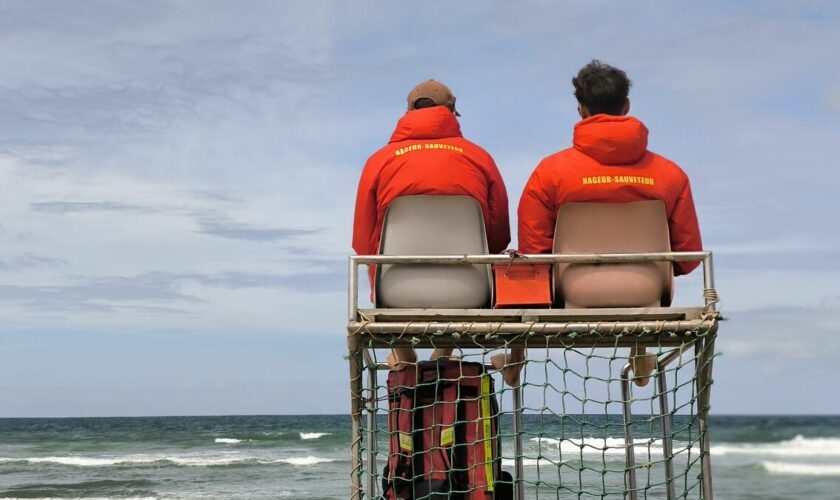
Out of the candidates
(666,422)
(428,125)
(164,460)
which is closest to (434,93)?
(428,125)

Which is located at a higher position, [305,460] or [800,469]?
[800,469]

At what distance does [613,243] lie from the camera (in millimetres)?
4707

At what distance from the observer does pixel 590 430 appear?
80.5 feet

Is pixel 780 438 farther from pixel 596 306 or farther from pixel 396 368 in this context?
pixel 396 368

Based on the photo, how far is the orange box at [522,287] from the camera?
470cm

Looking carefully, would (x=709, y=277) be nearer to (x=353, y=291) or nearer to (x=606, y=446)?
(x=606, y=446)

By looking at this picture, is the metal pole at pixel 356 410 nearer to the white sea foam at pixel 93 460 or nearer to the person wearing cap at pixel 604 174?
the person wearing cap at pixel 604 174

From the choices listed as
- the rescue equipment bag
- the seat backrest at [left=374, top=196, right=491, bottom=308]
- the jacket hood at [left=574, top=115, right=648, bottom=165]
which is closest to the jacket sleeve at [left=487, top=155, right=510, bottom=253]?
the seat backrest at [left=374, top=196, right=491, bottom=308]

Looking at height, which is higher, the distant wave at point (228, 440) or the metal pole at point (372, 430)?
Result: the metal pole at point (372, 430)

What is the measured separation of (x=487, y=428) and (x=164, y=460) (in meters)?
21.9

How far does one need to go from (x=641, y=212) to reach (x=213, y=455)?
23.3m

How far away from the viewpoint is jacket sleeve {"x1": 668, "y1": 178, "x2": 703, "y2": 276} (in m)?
4.81

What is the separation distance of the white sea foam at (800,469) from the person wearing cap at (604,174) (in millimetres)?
3784

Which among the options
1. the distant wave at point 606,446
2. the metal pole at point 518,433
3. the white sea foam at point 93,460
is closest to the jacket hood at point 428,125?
the metal pole at point 518,433
